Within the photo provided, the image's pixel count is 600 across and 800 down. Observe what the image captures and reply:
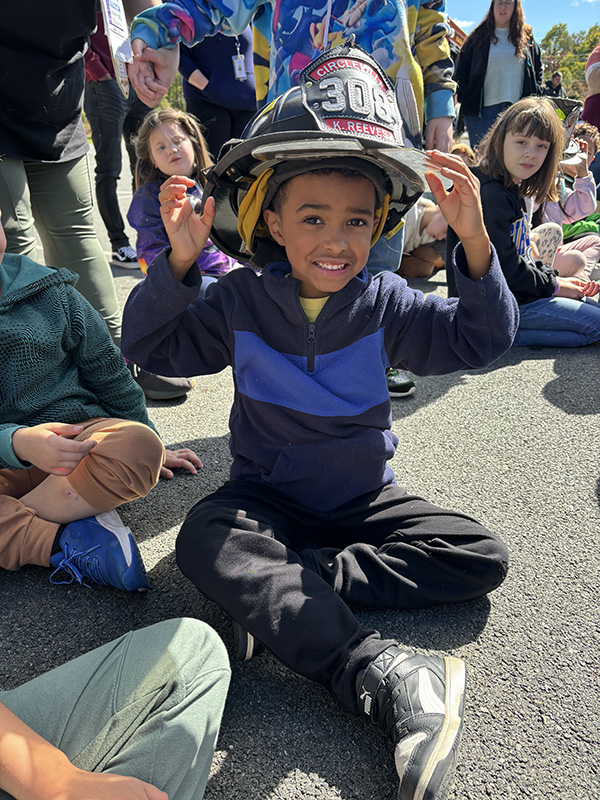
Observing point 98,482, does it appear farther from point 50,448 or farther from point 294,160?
point 294,160

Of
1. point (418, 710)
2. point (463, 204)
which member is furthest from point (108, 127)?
point (418, 710)

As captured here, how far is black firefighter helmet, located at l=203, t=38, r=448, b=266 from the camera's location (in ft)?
4.58

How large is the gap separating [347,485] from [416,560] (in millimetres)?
246

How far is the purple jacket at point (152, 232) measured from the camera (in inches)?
120

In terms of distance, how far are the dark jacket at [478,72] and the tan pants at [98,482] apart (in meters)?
4.21

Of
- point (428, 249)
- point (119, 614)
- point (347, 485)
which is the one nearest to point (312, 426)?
point (347, 485)

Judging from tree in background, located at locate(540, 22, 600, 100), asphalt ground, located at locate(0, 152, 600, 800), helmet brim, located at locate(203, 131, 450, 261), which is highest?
tree in background, located at locate(540, 22, 600, 100)

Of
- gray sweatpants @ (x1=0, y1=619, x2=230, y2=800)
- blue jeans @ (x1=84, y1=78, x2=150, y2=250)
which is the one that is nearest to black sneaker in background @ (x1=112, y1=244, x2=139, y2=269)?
blue jeans @ (x1=84, y1=78, x2=150, y2=250)

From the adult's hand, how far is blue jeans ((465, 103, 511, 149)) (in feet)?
10.9

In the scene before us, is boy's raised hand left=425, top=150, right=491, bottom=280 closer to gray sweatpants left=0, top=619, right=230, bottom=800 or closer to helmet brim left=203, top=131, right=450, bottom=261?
helmet brim left=203, top=131, right=450, bottom=261

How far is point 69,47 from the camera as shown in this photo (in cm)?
207

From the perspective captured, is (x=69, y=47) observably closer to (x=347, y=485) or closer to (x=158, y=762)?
(x=347, y=485)

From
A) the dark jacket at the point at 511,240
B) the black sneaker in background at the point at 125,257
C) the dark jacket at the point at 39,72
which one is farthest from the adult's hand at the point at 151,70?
the black sneaker in background at the point at 125,257

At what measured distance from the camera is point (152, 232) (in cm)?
306
